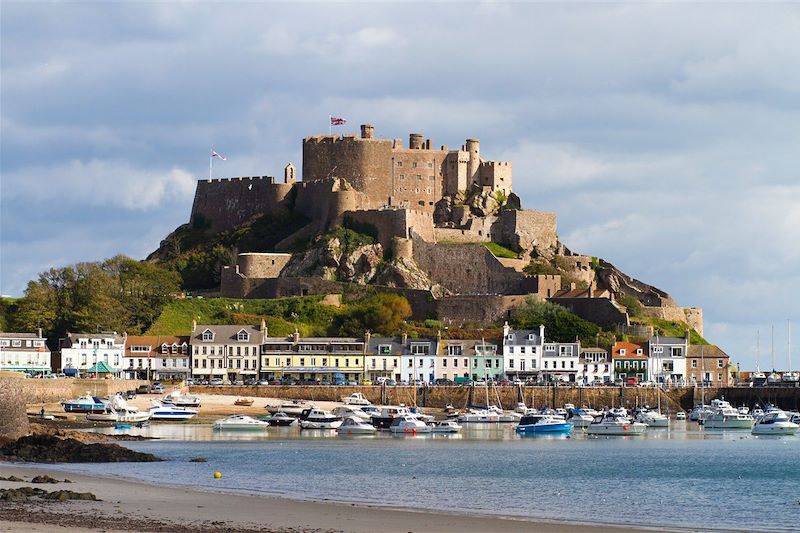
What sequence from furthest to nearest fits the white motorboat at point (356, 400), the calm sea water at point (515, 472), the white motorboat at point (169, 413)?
the white motorboat at point (356, 400), the white motorboat at point (169, 413), the calm sea water at point (515, 472)

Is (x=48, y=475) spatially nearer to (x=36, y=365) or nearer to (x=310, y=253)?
(x=36, y=365)

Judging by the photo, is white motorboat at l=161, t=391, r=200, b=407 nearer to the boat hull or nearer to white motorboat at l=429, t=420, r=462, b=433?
white motorboat at l=429, t=420, r=462, b=433

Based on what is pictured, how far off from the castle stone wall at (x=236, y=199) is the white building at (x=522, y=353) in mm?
20299

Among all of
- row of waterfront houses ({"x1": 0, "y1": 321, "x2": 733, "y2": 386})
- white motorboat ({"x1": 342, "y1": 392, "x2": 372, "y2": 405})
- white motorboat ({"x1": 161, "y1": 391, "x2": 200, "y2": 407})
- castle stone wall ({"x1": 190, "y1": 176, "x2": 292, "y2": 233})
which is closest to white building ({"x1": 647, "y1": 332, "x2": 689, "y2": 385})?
row of waterfront houses ({"x1": 0, "y1": 321, "x2": 733, "y2": 386})

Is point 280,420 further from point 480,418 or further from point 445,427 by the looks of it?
point 480,418

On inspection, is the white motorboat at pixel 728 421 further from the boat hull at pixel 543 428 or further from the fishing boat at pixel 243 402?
the fishing boat at pixel 243 402

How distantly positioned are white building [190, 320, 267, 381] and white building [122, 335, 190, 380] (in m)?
0.73

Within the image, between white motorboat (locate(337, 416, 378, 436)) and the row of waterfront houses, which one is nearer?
white motorboat (locate(337, 416, 378, 436))

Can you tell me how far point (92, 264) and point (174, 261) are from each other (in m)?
7.94

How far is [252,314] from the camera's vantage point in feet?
287

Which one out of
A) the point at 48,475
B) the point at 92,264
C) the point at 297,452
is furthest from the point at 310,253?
→ the point at 48,475

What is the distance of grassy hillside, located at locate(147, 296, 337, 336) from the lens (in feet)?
282

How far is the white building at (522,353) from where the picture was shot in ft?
274

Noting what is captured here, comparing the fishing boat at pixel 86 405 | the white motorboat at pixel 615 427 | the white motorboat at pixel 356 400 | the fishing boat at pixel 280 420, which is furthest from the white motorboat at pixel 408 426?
the fishing boat at pixel 86 405
